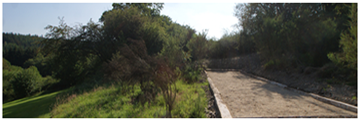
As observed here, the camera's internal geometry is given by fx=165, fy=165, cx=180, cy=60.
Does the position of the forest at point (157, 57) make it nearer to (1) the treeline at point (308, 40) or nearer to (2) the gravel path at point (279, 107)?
(1) the treeline at point (308, 40)

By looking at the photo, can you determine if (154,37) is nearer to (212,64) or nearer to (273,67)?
(212,64)

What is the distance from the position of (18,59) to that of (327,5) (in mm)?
53304

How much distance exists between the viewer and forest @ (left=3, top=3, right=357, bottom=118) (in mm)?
4648

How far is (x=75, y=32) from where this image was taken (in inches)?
503

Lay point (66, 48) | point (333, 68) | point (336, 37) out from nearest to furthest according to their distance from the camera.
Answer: point (333, 68) → point (336, 37) → point (66, 48)

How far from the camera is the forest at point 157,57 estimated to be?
4648 mm

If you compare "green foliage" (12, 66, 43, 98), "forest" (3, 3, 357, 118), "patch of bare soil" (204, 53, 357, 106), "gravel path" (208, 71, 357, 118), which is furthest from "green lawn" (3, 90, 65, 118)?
"green foliage" (12, 66, 43, 98)

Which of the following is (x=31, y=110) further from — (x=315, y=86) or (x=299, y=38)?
(x=299, y=38)

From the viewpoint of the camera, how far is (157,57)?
5520 millimetres

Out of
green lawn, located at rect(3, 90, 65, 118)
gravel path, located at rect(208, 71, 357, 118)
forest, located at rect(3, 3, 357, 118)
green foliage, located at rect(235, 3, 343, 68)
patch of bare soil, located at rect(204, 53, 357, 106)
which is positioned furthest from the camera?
green foliage, located at rect(235, 3, 343, 68)

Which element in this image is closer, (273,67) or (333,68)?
(333,68)

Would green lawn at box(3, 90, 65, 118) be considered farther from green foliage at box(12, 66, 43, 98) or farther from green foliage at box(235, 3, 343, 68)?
green foliage at box(235, 3, 343, 68)

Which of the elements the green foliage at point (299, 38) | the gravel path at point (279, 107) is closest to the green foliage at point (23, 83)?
the gravel path at point (279, 107)

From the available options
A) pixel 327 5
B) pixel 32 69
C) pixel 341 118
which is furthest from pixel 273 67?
pixel 32 69
